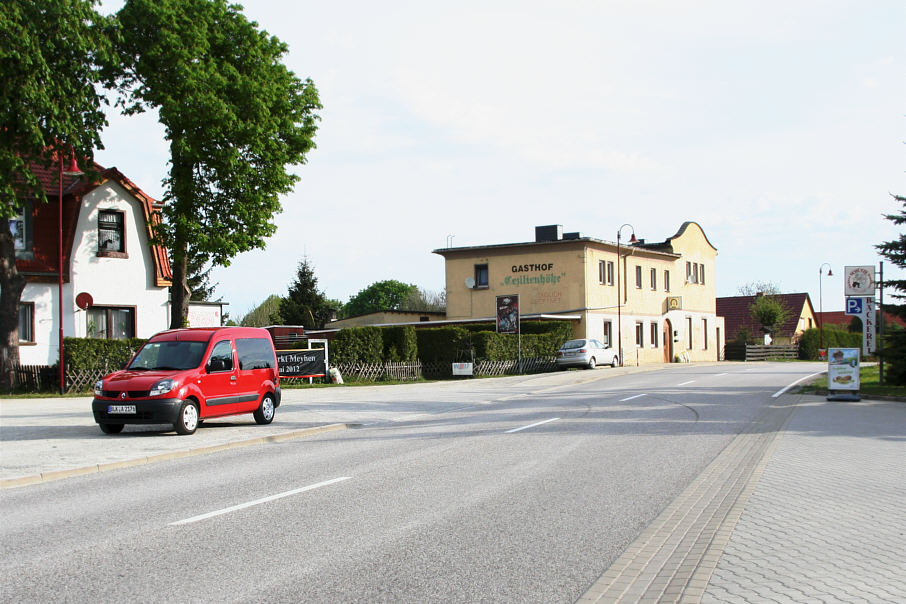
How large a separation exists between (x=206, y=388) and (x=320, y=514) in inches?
349

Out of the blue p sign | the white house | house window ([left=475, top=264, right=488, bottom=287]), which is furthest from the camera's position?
house window ([left=475, top=264, right=488, bottom=287])

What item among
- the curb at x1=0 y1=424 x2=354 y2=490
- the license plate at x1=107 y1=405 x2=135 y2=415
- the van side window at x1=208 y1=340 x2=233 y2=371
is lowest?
the curb at x1=0 y1=424 x2=354 y2=490

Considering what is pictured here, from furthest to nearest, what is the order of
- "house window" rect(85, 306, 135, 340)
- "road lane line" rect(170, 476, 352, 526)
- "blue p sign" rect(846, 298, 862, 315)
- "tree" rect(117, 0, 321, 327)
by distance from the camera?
"house window" rect(85, 306, 135, 340) < "tree" rect(117, 0, 321, 327) < "blue p sign" rect(846, 298, 862, 315) < "road lane line" rect(170, 476, 352, 526)

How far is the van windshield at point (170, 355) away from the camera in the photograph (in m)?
16.2

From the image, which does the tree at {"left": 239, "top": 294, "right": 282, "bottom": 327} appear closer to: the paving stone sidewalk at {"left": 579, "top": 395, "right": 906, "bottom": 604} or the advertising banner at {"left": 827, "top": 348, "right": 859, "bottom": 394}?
the advertising banner at {"left": 827, "top": 348, "right": 859, "bottom": 394}

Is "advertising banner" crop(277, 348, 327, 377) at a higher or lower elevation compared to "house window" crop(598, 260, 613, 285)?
lower

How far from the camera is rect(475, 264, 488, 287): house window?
5478 centimetres

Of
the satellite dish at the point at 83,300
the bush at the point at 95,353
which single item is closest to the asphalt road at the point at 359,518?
the bush at the point at 95,353

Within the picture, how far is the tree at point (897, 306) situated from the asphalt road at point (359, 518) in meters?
12.2

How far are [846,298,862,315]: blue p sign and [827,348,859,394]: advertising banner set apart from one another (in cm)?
301

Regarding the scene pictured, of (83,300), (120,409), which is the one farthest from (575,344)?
(120,409)

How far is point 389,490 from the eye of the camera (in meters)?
9.35

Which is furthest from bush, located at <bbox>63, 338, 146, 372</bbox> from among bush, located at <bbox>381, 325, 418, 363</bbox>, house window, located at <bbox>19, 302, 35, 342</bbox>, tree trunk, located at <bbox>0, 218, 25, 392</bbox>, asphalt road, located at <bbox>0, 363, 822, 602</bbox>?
asphalt road, located at <bbox>0, 363, 822, 602</bbox>

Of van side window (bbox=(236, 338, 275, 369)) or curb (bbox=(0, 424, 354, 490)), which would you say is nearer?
curb (bbox=(0, 424, 354, 490))
